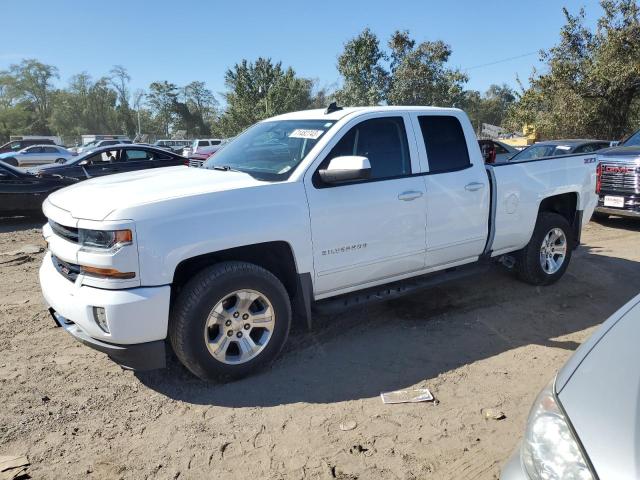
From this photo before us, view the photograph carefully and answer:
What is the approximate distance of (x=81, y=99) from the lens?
82.7 metres

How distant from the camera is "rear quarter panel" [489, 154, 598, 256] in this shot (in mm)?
5000

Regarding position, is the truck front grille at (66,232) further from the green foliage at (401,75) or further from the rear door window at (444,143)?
the green foliage at (401,75)

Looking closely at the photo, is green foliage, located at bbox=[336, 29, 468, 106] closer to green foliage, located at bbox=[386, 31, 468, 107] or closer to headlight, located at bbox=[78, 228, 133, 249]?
green foliage, located at bbox=[386, 31, 468, 107]

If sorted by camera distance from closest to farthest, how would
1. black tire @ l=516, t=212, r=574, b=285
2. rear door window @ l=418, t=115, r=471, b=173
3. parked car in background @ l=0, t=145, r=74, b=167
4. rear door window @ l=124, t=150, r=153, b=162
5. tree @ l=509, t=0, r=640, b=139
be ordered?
rear door window @ l=418, t=115, r=471, b=173
black tire @ l=516, t=212, r=574, b=285
rear door window @ l=124, t=150, r=153, b=162
tree @ l=509, t=0, r=640, b=139
parked car in background @ l=0, t=145, r=74, b=167

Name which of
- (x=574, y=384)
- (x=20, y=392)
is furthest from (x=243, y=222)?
(x=574, y=384)

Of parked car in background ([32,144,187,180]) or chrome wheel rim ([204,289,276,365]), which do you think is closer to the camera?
chrome wheel rim ([204,289,276,365])

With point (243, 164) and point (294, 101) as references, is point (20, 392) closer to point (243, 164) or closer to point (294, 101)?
point (243, 164)

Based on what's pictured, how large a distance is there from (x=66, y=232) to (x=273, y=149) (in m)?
1.72

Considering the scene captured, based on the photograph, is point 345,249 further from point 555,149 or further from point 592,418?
point 555,149

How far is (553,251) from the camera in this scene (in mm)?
5730

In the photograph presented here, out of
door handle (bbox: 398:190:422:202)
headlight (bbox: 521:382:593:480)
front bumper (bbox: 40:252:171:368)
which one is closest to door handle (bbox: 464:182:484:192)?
door handle (bbox: 398:190:422:202)

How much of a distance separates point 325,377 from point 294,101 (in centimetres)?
4024

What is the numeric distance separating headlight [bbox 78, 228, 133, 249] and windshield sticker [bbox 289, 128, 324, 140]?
1.71 m

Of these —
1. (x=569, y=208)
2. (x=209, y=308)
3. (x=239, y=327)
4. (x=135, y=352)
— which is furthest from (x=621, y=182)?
(x=135, y=352)
